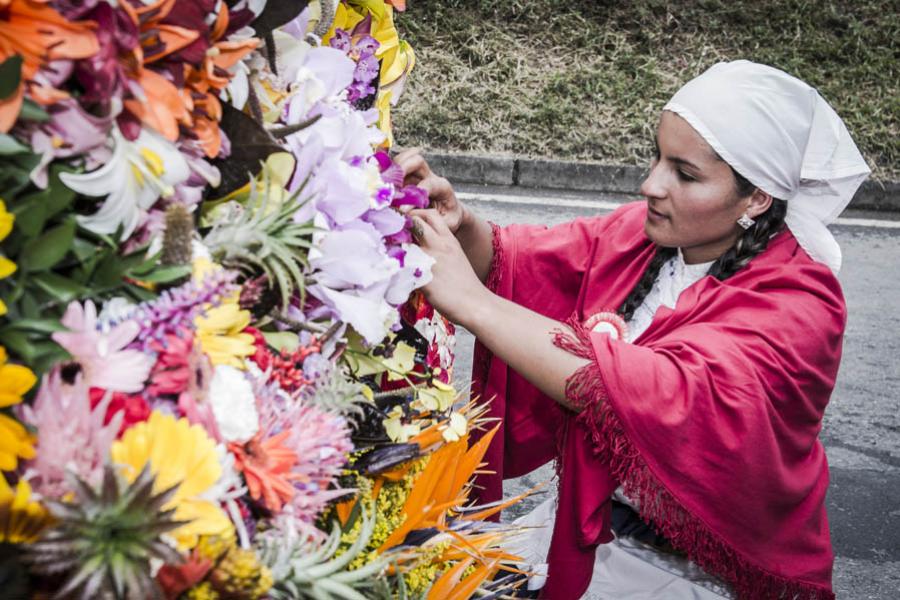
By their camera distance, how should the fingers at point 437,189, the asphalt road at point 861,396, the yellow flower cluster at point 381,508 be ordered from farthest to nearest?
the asphalt road at point 861,396 → the fingers at point 437,189 → the yellow flower cluster at point 381,508

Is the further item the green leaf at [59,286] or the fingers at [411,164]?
the fingers at [411,164]

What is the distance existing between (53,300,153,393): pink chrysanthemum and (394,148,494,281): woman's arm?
36.2 inches

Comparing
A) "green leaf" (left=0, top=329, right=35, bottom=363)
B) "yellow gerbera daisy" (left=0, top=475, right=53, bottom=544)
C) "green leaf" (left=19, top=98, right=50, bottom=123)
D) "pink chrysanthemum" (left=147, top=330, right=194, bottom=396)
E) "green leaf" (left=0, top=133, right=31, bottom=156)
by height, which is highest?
"green leaf" (left=19, top=98, right=50, bottom=123)

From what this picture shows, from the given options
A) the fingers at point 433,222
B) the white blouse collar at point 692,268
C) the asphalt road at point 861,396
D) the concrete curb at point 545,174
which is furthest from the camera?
the concrete curb at point 545,174

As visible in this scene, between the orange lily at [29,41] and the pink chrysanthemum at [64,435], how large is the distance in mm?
238

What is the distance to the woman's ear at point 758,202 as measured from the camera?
2.20 m

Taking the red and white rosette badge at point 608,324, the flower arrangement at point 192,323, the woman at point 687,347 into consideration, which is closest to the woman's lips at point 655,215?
the woman at point 687,347

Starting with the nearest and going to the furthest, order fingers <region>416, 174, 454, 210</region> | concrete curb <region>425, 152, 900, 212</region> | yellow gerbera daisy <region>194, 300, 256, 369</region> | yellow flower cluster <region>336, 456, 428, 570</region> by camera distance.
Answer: yellow gerbera daisy <region>194, 300, 256, 369</region>, yellow flower cluster <region>336, 456, 428, 570</region>, fingers <region>416, 174, 454, 210</region>, concrete curb <region>425, 152, 900, 212</region>

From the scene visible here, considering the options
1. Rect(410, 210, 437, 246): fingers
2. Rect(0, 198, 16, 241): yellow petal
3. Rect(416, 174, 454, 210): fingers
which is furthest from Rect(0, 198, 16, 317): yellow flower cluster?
Rect(416, 174, 454, 210): fingers

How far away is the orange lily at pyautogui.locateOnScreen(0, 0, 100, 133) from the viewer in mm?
899

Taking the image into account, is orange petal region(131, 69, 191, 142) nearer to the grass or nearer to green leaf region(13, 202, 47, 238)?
green leaf region(13, 202, 47, 238)

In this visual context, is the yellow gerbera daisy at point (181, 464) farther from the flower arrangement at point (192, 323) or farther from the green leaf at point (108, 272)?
the green leaf at point (108, 272)

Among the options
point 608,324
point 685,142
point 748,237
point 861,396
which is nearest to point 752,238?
point 748,237

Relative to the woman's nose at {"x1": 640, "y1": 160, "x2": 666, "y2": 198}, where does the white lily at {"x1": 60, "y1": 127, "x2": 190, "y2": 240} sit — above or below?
above
